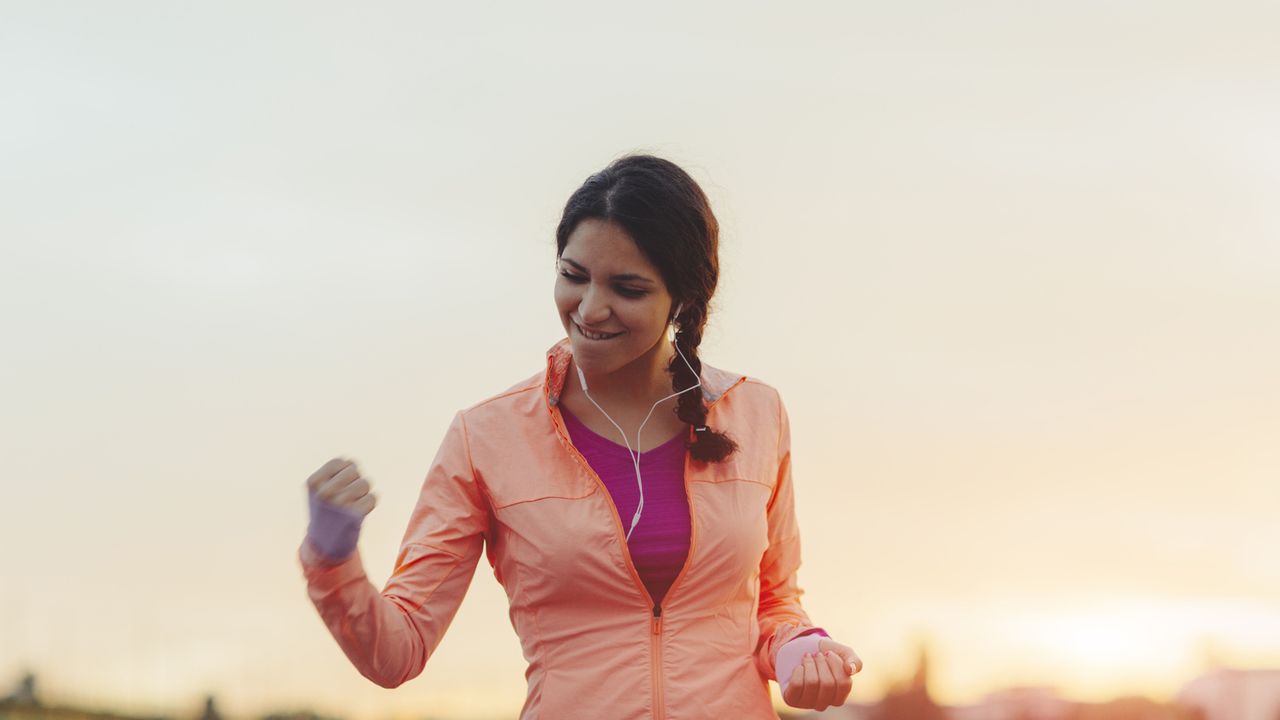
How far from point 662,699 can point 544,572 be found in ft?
1.20

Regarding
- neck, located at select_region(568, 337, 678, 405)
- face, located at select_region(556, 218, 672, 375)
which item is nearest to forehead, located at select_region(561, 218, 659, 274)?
face, located at select_region(556, 218, 672, 375)

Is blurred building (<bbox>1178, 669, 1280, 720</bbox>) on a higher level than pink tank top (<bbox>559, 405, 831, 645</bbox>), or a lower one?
lower

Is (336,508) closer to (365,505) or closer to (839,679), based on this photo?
(365,505)

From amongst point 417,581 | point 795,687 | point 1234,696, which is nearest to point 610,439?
point 417,581

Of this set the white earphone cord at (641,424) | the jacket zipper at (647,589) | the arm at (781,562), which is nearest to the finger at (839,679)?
the arm at (781,562)

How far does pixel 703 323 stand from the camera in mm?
3492

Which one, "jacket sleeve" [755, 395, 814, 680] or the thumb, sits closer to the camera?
the thumb

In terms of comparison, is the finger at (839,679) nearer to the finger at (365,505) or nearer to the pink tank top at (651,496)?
the pink tank top at (651,496)

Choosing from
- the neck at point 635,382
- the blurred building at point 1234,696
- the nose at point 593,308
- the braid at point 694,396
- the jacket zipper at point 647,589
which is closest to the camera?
the jacket zipper at point 647,589

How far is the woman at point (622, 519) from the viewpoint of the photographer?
303cm

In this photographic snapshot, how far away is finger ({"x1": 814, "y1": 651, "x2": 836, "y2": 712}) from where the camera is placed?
2.90 meters

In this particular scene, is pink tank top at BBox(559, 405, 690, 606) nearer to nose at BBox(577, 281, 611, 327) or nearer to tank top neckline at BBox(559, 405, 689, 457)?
tank top neckline at BBox(559, 405, 689, 457)

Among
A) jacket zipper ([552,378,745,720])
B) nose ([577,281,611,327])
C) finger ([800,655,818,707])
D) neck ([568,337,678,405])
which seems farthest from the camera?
neck ([568,337,678,405])

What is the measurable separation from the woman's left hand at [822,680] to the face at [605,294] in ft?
2.59
